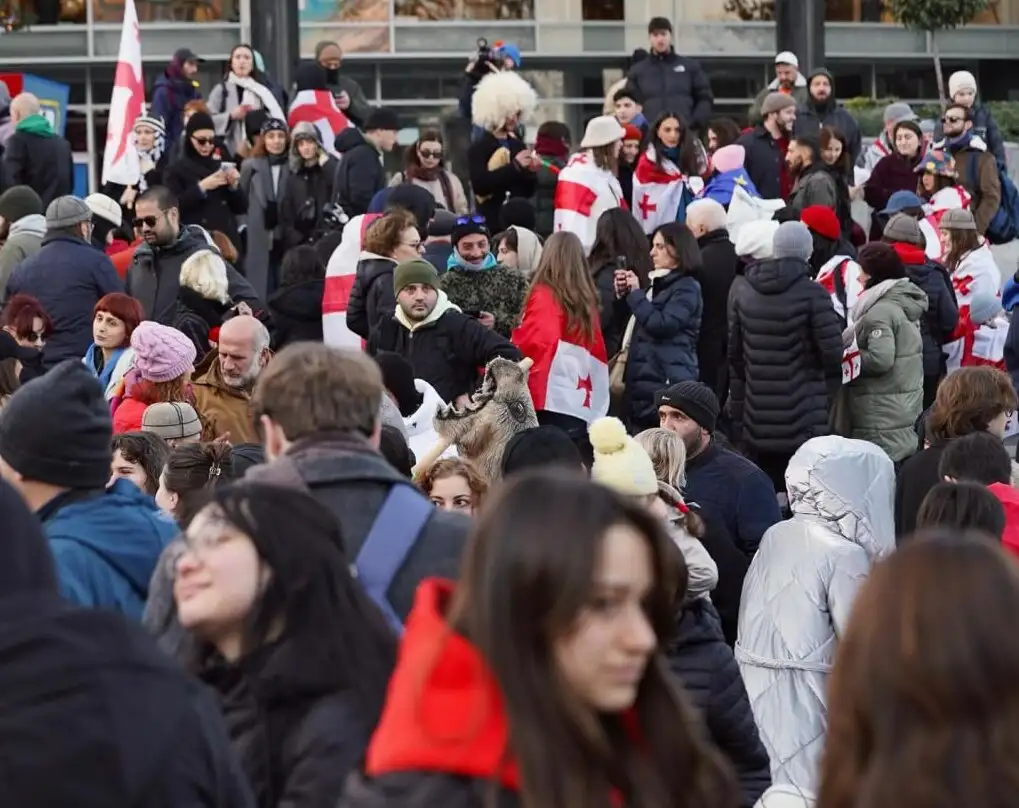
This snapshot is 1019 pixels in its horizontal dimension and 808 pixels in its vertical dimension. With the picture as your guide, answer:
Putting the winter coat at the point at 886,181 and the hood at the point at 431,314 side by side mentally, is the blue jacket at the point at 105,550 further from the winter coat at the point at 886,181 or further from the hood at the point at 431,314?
the winter coat at the point at 886,181

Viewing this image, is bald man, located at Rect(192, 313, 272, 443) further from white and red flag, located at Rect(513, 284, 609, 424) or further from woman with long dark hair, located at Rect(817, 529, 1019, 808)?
woman with long dark hair, located at Rect(817, 529, 1019, 808)

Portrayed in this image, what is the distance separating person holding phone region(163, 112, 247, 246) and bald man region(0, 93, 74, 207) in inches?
39.8

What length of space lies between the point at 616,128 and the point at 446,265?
2392 mm

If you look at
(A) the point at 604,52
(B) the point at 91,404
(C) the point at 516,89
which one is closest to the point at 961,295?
(C) the point at 516,89

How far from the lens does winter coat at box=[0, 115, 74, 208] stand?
15.7 meters

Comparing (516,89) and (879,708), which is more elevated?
(516,89)

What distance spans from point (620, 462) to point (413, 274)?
380 cm

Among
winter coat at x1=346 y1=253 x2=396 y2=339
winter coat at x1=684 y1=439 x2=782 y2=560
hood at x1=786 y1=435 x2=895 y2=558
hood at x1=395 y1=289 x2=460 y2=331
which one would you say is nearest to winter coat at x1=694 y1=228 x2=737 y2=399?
winter coat at x1=346 y1=253 x2=396 y2=339

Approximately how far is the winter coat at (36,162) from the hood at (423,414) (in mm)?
7519

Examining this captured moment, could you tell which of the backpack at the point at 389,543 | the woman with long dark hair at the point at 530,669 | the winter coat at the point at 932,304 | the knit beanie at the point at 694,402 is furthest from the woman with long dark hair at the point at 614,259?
the woman with long dark hair at the point at 530,669

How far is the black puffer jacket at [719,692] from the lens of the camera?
5.52m

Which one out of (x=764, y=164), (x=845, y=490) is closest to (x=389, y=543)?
(x=845, y=490)

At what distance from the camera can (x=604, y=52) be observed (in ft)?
99.9

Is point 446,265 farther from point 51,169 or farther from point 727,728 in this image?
point 727,728
